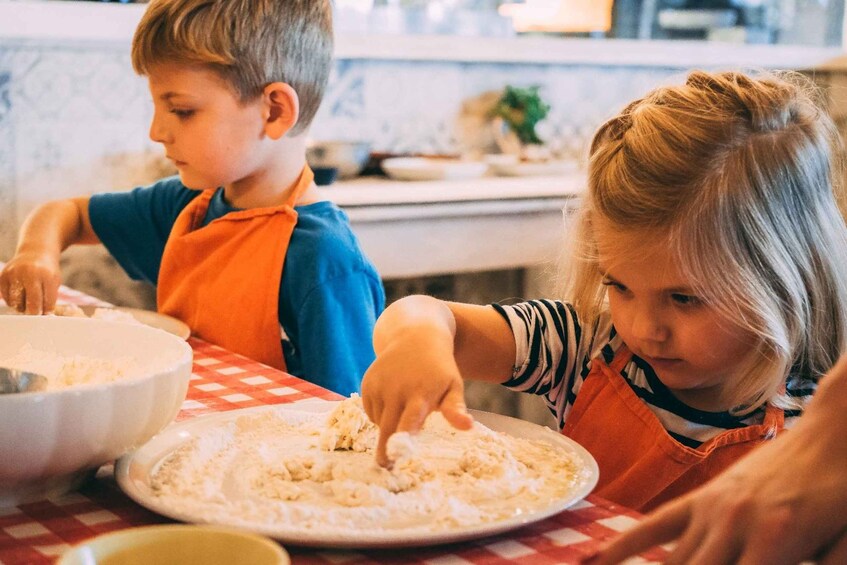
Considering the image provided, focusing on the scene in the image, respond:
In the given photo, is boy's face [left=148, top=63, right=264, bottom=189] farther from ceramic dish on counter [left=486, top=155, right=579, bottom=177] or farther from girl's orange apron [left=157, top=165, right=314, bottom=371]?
ceramic dish on counter [left=486, top=155, right=579, bottom=177]

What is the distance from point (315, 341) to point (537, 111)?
187 cm

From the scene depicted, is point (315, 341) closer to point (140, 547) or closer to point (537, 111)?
point (140, 547)

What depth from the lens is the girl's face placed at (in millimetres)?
1098

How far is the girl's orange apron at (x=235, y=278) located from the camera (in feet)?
5.38

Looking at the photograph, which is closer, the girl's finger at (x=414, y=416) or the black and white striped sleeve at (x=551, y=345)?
the girl's finger at (x=414, y=416)

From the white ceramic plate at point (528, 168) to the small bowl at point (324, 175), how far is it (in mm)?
627

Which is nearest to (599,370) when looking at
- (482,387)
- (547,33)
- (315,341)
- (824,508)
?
(315,341)

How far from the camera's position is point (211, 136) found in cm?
167

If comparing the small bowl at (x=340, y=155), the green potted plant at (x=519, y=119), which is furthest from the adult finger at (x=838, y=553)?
the green potted plant at (x=519, y=119)

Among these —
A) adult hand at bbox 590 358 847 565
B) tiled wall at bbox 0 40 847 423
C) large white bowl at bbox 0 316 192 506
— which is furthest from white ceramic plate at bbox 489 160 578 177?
adult hand at bbox 590 358 847 565

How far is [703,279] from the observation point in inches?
43.2

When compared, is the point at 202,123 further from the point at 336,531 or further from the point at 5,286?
the point at 336,531

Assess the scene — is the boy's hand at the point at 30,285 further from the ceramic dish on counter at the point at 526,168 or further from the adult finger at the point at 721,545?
the ceramic dish on counter at the point at 526,168

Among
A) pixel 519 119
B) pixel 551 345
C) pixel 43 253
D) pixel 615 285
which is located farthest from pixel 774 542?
pixel 519 119
